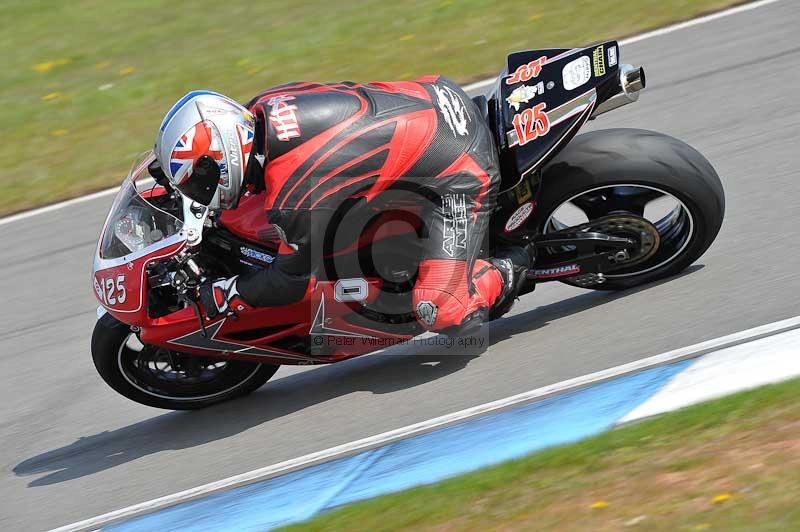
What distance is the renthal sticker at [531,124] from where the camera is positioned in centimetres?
488

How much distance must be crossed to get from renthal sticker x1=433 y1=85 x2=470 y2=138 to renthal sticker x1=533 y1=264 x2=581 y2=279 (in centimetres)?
84

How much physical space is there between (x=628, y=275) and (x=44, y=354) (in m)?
3.56

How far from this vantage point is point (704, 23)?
933 cm

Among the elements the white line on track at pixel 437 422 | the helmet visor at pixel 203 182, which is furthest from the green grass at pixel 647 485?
the helmet visor at pixel 203 182

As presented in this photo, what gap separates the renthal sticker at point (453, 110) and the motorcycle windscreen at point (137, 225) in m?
1.35

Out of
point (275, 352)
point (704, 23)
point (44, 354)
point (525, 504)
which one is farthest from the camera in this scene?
point (704, 23)

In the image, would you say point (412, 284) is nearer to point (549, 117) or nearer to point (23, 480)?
point (549, 117)

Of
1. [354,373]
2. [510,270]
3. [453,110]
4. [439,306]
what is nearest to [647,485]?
[439,306]

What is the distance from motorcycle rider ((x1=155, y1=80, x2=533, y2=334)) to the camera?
14.9 ft

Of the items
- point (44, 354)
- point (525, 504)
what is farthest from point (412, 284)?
point (44, 354)

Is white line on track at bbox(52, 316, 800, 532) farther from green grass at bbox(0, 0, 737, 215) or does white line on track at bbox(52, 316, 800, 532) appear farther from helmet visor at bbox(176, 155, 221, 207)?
green grass at bbox(0, 0, 737, 215)

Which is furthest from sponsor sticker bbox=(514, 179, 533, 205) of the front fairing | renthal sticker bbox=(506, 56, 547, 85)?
the front fairing

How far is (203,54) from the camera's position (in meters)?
11.5

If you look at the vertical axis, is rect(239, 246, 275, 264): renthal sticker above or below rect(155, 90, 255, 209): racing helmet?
below
